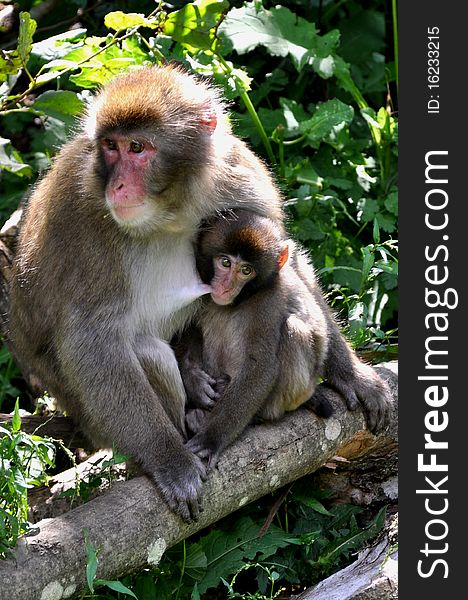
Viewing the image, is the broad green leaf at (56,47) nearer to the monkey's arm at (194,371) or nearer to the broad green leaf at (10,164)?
the broad green leaf at (10,164)

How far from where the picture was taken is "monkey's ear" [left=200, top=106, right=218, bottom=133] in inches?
200

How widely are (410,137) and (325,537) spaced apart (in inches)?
83.0

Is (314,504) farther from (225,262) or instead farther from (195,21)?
(195,21)

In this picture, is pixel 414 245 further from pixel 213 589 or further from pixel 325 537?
pixel 213 589

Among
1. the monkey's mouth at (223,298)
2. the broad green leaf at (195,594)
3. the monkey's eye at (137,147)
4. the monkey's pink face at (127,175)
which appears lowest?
the broad green leaf at (195,594)

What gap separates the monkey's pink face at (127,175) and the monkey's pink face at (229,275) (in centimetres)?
49

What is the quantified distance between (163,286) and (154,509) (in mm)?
1119

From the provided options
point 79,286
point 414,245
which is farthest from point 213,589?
point 414,245

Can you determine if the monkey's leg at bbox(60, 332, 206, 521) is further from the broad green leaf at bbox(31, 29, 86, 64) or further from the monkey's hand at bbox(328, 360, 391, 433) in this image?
the broad green leaf at bbox(31, 29, 86, 64)

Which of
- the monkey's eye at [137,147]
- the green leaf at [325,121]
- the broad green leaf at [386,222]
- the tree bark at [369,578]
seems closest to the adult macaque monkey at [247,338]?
the monkey's eye at [137,147]

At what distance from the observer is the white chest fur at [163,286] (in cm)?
498

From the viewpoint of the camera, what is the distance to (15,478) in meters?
4.12

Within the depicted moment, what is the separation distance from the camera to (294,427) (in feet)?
17.1

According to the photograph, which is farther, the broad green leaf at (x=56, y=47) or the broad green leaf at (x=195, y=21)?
the broad green leaf at (x=195, y=21)
